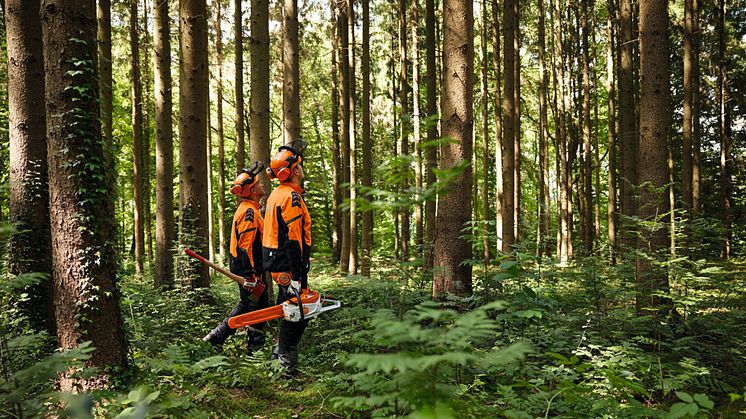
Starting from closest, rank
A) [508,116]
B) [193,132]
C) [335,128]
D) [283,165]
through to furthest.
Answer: [283,165], [193,132], [508,116], [335,128]

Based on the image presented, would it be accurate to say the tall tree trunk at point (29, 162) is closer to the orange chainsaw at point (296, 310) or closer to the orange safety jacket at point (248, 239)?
the orange safety jacket at point (248, 239)

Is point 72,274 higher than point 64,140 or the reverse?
the reverse

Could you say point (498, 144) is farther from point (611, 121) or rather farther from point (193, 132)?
point (193, 132)

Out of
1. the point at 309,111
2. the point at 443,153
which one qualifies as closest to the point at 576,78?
the point at 309,111

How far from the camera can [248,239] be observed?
6047mm

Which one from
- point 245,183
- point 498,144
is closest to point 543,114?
point 498,144

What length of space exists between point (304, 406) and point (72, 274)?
2491 mm

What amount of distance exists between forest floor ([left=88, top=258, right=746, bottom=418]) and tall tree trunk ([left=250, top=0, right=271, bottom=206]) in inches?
112

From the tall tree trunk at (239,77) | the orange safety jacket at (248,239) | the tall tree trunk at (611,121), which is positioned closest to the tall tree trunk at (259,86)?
the orange safety jacket at (248,239)

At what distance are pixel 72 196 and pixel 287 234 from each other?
205 centimetres

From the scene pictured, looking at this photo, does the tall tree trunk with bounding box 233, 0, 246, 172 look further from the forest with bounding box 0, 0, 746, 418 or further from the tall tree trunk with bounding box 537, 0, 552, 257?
the tall tree trunk with bounding box 537, 0, 552, 257

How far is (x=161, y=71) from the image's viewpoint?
10258 mm

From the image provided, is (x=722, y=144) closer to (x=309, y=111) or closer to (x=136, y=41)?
(x=309, y=111)

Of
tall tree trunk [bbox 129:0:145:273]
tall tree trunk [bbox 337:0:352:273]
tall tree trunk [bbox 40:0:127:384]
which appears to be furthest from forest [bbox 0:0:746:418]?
tall tree trunk [bbox 337:0:352:273]
